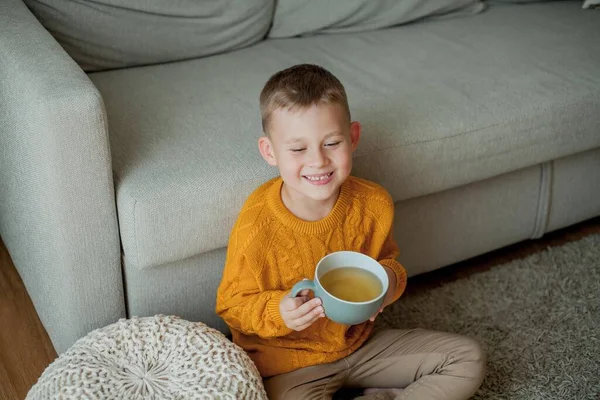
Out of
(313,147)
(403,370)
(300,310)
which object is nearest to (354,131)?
(313,147)

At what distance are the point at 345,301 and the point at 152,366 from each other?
0.38m

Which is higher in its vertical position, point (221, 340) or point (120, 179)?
point (120, 179)

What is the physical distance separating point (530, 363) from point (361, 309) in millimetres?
671

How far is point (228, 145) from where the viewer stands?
146 centimetres

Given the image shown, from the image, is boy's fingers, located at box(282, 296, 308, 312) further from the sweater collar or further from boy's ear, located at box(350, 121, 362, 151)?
boy's ear, located at box(350, 121, 362, 151)

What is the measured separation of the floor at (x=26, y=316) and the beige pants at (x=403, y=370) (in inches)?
18.1

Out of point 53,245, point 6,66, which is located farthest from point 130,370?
point 6,66

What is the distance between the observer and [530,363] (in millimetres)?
1589

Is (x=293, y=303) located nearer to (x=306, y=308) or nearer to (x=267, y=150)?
(x=306, y=308)

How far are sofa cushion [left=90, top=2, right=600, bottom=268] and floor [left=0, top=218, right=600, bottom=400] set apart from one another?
341mm

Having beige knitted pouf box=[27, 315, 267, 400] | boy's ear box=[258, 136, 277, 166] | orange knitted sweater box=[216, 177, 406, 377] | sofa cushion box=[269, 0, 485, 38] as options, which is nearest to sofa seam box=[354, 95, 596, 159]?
orange knitted sweater box=[216, 177, 406, 377]

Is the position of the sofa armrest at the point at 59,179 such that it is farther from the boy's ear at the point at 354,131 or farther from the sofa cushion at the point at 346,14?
the sofa cushion at the point at 346,14

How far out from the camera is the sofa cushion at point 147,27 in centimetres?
173

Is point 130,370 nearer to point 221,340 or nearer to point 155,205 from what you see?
Result: point 221,340
